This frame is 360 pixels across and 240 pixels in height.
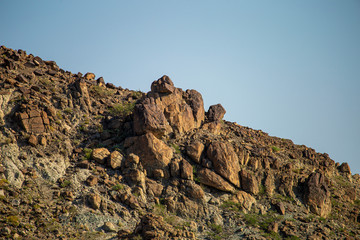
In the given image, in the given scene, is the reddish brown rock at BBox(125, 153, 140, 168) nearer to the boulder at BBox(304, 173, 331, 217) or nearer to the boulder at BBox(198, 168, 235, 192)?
the boulder at BBox(198, 168, 235, 192)

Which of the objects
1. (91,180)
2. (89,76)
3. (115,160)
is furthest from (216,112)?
(91,180)

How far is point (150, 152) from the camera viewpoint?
98.9ft

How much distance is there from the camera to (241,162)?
34156mm

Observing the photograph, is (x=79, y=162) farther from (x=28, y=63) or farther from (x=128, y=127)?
(x=28, y=63)

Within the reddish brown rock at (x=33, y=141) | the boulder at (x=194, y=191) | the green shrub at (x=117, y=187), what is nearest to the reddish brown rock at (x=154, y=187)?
the boulder at (x=194, y=191)

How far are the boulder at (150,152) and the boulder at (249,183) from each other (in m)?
7.51

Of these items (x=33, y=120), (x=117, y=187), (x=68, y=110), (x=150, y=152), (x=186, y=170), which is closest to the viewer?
(x=117, y=187)

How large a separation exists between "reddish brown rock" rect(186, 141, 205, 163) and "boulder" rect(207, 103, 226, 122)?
21.1ft

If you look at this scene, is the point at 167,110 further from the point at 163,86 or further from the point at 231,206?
the point at 231,206

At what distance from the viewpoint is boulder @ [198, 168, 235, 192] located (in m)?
31.1

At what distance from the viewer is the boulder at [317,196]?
33.2 m

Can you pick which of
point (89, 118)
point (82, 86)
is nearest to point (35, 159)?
point (89, 118)

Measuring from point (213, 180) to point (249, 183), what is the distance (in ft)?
12.8

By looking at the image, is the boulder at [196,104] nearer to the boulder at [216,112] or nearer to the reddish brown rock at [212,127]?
the reddish brown rock at [212,127]
